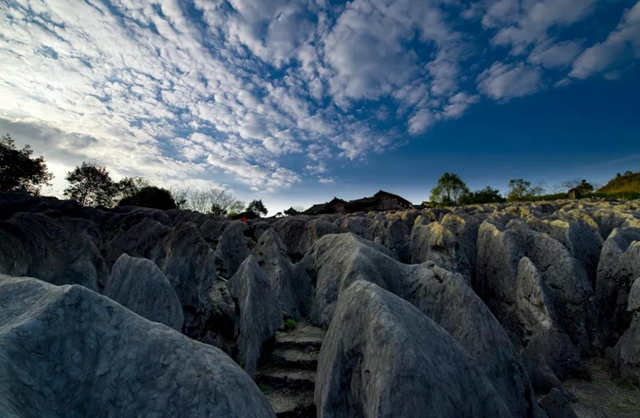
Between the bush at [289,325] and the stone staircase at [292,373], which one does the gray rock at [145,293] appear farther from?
the bush at [289,325]

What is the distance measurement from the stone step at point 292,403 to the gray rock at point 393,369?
1.88 m

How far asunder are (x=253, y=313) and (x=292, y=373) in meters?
2.03

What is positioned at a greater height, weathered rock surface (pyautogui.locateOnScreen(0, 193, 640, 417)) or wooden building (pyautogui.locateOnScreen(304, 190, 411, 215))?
wooden building (pyautogui.locateOnScreen(304, 190, 411, 215))

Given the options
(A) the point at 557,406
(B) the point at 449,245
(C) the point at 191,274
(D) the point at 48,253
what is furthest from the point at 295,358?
(D) the point at 48,253

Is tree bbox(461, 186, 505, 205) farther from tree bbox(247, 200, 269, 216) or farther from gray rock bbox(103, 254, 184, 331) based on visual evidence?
gray rock bbox(103, 254, 184, 331)

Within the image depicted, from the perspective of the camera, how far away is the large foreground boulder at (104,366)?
8.55ft

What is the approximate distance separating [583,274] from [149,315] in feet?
46.9

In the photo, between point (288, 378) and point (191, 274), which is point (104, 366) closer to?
point (288, 378)

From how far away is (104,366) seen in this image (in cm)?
293

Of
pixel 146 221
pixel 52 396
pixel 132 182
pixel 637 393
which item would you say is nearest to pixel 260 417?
pixel 52 396

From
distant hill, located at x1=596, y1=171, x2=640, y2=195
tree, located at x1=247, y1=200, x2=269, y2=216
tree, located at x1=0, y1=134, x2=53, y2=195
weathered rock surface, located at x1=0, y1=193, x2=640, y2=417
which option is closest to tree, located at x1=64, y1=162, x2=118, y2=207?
tree, located at x1=0, y1=134, x2=53, y2=195

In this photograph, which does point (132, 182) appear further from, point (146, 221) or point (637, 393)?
point (637, 393)

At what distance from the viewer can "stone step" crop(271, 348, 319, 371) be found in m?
8.19

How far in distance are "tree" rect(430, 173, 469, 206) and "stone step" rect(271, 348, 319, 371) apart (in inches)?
3439
